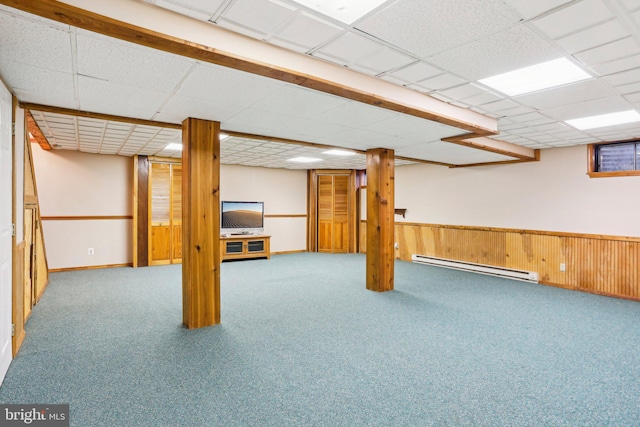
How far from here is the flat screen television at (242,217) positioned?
7.71 meters

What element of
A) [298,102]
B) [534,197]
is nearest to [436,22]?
[298,102]

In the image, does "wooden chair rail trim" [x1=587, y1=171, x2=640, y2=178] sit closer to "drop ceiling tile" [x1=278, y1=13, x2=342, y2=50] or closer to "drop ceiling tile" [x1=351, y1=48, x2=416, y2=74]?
"drop ceiling tile" [x1=351, y1=48, x2=416, y2=74]

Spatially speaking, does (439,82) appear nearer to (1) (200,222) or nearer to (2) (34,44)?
(1) (200,222)

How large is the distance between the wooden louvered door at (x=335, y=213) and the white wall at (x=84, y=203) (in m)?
4.51

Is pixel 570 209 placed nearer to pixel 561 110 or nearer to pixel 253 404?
pixel 561 110

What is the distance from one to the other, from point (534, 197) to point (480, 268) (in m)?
1.60

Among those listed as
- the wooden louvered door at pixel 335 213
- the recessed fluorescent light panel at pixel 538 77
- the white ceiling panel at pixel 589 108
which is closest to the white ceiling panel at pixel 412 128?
the recessed fluorescent light panel at pixel 538 77

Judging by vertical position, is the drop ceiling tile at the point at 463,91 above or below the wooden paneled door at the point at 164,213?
above

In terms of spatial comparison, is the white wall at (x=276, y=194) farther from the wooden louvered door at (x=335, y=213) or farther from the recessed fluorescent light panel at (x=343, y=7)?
the recessed fluorescent light panel at (x=343, y=7)

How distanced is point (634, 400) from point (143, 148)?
664 cm

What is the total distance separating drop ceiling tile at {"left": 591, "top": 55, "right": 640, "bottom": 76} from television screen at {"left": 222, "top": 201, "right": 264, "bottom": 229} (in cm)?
674

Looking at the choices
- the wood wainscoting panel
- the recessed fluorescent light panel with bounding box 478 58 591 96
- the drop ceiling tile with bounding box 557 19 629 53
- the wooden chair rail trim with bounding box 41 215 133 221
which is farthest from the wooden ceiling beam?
the wood wainscoting panel

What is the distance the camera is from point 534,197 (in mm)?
5750

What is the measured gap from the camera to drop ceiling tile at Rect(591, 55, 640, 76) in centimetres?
225
